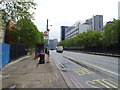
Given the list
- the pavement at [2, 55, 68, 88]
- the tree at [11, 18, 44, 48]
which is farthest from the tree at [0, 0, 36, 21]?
the tree at [11, 18, 44, 48]

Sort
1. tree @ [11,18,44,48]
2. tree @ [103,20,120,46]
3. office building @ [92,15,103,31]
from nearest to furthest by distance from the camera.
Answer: tree @ [103,20,120,46] < tree @ [11,18,44,48] < office building @ [92,15,103,31]

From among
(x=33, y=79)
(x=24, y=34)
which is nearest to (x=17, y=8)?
(x=33, y=79)

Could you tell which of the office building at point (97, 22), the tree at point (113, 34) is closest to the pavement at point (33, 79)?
the tree at point (113, 34)

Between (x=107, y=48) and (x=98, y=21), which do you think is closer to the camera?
(x=107, y=48)

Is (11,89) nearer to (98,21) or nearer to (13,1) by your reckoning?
(13,1)

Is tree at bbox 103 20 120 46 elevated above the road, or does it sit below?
above

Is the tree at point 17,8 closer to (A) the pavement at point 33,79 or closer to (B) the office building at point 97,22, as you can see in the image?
(A) the pavement at point 33,79

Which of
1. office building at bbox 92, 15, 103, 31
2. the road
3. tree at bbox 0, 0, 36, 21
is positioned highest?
office building at bbox 92, 15, 103, 31

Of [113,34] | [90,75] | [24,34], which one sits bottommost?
[90,75]

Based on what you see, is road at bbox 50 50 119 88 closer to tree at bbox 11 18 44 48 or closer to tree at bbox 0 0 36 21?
tree at bbox 0 0 36 21

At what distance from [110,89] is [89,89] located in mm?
926

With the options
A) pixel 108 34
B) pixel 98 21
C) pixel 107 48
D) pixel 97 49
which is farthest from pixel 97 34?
pixel 98 21

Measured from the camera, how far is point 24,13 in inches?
315

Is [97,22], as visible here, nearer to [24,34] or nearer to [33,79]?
[24,34]
